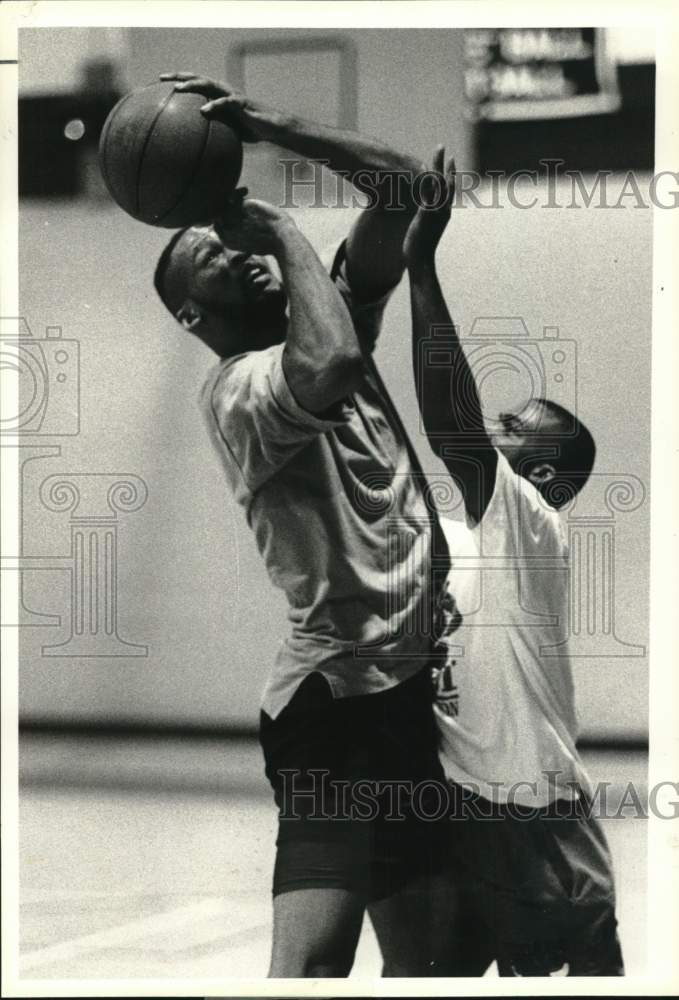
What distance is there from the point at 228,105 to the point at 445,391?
2.87 ft

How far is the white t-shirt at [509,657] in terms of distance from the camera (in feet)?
12.0

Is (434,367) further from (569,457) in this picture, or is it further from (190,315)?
(190,315)

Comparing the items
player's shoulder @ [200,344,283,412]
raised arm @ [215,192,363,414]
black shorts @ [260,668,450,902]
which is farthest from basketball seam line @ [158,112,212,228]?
black shorts @ [260,668,450,902]

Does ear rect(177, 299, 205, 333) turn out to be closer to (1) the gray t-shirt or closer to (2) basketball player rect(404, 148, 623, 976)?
(1) the gray t-shirt

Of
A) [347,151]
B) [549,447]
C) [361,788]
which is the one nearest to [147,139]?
[347,151]

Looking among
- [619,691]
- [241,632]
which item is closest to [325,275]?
[241,632]

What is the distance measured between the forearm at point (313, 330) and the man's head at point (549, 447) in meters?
0.43

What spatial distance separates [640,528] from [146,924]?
5.20ft

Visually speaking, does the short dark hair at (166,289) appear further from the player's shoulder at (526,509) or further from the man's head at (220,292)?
the player's shoulder at (526,509)

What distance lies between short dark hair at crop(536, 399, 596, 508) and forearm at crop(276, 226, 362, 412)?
514mm

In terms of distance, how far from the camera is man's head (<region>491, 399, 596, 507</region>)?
3.67m

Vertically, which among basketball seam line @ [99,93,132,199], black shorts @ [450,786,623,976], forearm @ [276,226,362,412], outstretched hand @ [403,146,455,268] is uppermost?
basketball seam line @ [99,93,132,199]

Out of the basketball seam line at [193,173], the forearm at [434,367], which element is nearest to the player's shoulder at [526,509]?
the forearm at [434,367]

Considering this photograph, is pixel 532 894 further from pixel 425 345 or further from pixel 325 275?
pixel 325 275
